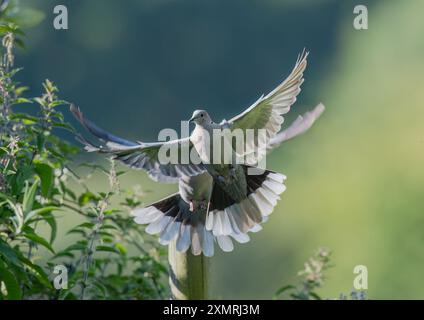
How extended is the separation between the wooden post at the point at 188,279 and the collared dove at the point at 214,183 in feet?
0.85

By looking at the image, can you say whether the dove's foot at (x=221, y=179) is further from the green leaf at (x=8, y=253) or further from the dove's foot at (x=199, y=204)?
the green leaf at (x=8, y=253)

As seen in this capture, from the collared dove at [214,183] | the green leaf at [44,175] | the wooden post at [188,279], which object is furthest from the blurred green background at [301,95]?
the wooden post at [188,279]

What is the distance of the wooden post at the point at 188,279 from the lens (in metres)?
1.71

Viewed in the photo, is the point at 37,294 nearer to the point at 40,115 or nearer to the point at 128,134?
the point at 40,115

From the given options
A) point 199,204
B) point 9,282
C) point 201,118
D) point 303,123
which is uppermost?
point 201,118

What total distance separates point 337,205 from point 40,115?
11.6ft

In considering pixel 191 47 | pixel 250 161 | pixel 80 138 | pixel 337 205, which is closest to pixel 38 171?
pixel 80 138

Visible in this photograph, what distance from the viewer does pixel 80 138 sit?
1.93 m

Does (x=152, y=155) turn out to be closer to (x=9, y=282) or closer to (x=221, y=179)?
(x=221, y=179)

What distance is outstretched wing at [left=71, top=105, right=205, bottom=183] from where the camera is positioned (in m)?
2.06

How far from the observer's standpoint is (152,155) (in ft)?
7.21

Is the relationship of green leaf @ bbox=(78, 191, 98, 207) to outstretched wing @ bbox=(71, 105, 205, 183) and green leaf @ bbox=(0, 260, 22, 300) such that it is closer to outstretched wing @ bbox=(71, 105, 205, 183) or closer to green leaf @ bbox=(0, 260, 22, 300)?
outstretched wing @ bbox=(71, 105, 205, 183)

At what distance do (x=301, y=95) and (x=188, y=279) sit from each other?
4873 millimetres

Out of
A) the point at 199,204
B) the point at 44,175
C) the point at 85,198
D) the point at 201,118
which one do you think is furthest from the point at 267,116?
the point at 44,175
